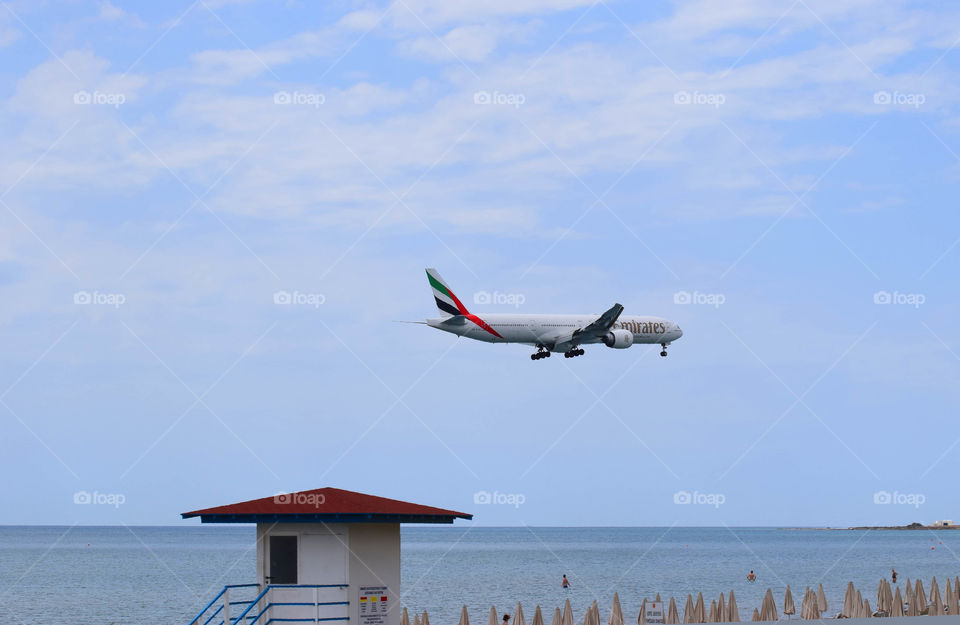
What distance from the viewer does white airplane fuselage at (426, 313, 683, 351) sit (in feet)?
218

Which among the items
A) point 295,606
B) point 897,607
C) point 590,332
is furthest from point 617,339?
point 295,606

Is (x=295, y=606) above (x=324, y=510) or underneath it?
underneath

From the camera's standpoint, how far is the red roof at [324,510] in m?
24.5

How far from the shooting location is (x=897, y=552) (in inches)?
7377

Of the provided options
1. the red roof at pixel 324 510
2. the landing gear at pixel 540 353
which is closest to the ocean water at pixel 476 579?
the landing gear at pixel 540 353

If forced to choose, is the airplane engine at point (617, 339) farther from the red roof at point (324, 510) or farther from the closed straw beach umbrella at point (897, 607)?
the red roof at point (324, 510)

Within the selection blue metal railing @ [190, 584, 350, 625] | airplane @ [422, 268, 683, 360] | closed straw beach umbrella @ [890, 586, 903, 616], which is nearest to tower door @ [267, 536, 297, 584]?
blue metal railing @ [190, 584, 350, 625]

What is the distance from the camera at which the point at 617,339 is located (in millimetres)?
69688

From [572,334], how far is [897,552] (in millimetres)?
138916

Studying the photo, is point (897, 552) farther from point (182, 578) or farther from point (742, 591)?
point (182, 578)

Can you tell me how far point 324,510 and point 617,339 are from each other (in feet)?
153

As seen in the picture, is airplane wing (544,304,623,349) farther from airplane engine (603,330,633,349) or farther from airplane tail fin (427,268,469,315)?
airplane tail fin (427,268,469,315)

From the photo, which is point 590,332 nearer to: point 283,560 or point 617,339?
point 617,339

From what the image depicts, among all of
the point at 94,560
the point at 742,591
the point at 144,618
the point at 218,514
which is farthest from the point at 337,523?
the point at 94,560
